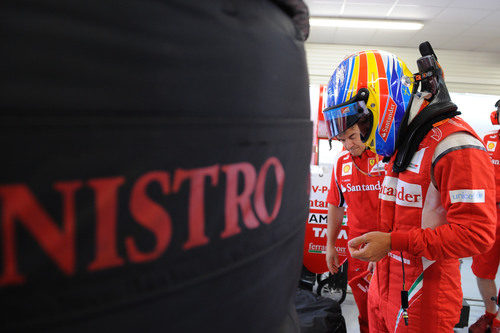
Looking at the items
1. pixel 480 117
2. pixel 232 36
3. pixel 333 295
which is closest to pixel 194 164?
pixel 232 36

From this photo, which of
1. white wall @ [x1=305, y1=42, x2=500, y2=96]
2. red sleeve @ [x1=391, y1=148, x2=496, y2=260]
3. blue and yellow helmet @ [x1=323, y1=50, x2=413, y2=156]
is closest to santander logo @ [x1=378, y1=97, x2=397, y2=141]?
blue and yellow helmet @ [x1=323, y1=50, x2=413, y2=156]

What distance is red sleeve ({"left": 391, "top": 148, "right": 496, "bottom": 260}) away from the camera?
1.16 meters

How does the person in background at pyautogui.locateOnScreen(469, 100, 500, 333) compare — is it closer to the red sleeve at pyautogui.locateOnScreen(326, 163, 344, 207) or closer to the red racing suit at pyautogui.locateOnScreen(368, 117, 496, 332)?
the red sleeve at pyautogui.locateOnScreen(326, 163, 344, 207)

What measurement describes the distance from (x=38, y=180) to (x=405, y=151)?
4.44 feet

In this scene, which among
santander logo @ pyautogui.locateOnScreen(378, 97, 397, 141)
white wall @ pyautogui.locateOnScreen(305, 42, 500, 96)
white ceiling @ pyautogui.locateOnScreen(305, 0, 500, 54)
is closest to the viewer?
santander logo @ pyautogui.locateOnScreen(378, 97, 397, 141)

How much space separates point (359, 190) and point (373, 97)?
2.50 ft

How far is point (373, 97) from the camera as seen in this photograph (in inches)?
57.2

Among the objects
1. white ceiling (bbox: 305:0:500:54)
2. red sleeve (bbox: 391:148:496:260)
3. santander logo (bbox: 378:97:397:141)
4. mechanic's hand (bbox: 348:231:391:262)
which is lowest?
mechanic's hand (bbox: 348:231:391:262)

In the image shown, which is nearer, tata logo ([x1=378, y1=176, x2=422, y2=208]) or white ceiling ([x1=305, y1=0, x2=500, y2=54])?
tata logo ([x1=378, y1=176, x2=422, y2=208])

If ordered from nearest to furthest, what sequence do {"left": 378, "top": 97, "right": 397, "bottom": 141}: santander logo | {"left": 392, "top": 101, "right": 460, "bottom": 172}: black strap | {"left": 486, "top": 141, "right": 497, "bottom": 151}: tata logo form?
1. {"left": 392, "top": 101, "right": 460, "bottom": 172}: black strap
2. {"left": 378, "top": 97, "right": 397, "bottom": 141}: santander logo
3. {"left": 486, "top": 141, "right": 497, "bottom": 151}: tata logo

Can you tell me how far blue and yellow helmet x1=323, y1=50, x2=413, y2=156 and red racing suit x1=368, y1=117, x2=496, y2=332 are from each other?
0.17 m

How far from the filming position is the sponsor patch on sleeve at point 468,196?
115cm

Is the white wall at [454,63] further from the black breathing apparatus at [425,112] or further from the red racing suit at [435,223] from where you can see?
the red racing suit at [435,223]

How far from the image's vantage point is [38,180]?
0.26 m
